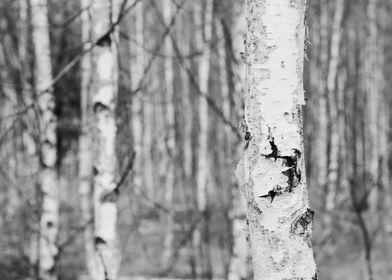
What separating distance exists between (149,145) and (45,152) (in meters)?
9.79

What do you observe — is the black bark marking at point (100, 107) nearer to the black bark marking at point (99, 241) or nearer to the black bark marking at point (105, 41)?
the black bark marking at point (105, 41)

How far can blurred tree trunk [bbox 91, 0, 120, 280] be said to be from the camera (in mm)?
3312

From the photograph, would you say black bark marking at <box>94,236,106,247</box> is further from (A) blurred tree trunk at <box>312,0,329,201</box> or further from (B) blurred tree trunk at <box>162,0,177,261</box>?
(A) blurred tree trunk at <box>312,0,329,201</box>

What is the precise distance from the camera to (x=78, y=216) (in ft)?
51.9

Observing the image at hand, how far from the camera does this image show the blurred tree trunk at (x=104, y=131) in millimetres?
3312

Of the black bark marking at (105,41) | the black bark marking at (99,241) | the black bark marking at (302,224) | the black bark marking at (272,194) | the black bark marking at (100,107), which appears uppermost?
the black bark marking at (105,41)

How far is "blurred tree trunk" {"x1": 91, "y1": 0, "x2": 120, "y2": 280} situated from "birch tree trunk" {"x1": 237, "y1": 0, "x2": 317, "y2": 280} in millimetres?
1504

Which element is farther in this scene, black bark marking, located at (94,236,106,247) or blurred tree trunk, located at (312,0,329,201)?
blurred tree trunk, located at (312,0,329,201)

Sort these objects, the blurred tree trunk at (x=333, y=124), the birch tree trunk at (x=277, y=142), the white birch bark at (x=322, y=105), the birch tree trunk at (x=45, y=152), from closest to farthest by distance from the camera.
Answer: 1. the birch tree trunk at (x=277, y=142)
2. the birch tree trunk at (x=45, y=152)
3. the blurred tree trunk at (x=333, y=124)
4. the white birch bark at (x=322, y=105)

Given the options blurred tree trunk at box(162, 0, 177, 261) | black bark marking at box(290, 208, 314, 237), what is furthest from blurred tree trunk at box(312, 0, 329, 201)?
black bark marking at box(290, 208, 314, 237)

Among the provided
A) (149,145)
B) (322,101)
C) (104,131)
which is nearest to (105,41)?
(104,131)

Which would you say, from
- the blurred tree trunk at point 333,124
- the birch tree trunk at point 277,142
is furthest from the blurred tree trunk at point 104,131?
the blurred tree trunk at point 333,124

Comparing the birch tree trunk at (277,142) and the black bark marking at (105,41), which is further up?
the black bark marking at (105,41)

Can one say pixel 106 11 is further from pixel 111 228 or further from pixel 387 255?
pixel 387 255
